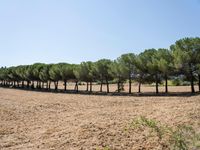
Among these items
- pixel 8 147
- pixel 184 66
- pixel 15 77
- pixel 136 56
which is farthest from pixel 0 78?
pixel 8 147

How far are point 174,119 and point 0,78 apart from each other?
6661 inches

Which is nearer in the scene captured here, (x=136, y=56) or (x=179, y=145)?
(x=179, y=145)

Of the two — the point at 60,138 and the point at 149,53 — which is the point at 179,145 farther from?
the point at 149,53

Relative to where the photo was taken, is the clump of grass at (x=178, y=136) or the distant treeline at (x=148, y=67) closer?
the clump of grass at (x=178, y=136)

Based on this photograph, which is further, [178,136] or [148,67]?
[148,67]

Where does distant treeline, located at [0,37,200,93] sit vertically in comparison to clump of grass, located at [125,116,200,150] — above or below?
above

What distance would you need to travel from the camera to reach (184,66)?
60969 millimetres

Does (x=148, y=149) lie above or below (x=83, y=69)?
below

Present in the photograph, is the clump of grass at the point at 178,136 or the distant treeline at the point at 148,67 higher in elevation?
the distant treeline at the point at 148,67

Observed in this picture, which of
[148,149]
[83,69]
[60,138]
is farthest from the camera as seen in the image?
[83,69]

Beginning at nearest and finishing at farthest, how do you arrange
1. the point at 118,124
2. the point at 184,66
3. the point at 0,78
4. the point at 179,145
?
the point at 179,145
the point at 118,124
the point at 184,66
the point at 0,78

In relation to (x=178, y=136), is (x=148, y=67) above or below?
above

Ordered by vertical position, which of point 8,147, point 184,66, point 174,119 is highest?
point 184,66

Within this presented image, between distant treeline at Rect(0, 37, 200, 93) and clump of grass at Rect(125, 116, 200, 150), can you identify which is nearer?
clump of grass at Rect(125, 116, 200, 150)
